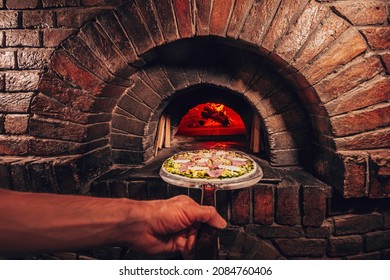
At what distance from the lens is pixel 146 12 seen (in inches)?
51.7

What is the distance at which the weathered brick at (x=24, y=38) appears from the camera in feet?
4.58

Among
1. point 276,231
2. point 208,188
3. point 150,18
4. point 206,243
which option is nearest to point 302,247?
point 276,231

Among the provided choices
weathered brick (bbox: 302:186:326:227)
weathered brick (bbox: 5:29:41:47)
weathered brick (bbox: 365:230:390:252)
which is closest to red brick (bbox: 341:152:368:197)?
weathered brick (bbox: 302:186:326:227)

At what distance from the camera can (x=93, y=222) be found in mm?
652

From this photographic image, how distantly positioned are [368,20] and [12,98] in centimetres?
214

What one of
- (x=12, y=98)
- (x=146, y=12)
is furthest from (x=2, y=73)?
(x=146, y=12)

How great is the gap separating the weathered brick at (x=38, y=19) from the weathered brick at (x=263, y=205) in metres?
1.66

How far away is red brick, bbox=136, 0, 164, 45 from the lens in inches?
51.5

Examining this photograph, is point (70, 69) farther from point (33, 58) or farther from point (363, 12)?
point (363, 12)

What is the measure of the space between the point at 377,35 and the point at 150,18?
4.13 feet

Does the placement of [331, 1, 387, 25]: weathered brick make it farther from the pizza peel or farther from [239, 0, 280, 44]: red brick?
the pizza peel

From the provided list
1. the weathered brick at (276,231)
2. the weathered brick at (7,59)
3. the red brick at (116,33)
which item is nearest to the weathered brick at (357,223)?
the weathered brick at (276,231)

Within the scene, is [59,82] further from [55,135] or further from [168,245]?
[168,245]

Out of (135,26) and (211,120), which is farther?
(211,120)
